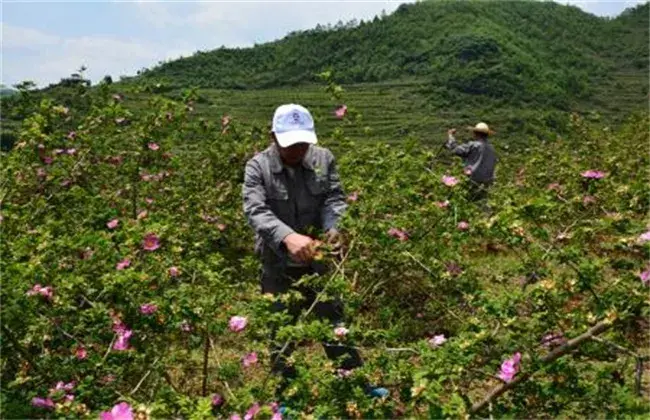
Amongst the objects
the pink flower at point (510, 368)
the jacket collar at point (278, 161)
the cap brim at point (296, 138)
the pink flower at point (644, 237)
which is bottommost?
the pink flower at point (510, 368)

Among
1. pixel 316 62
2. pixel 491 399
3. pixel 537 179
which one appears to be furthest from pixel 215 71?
pixel 491 399

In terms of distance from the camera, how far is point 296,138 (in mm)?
2852

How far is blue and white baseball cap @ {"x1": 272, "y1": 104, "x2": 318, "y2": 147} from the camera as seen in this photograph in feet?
9.36

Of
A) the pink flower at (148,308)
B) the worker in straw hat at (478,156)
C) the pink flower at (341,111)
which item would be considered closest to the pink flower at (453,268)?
the pink flower at (148,308)

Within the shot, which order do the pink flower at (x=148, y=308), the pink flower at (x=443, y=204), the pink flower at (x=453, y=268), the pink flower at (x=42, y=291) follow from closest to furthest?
the pink flower at (x=42, y=291) < the pink flower at (x=148, y=308) < the pink flower at (x=453, y=268) < the pink flower at (x=443, y=204)

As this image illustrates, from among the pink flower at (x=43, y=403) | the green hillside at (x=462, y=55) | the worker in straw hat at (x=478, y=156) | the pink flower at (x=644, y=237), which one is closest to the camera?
the pink flower at (x=644, y=237)

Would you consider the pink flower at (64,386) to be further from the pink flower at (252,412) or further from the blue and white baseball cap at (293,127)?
the blue and white baseball cap at (293,127)

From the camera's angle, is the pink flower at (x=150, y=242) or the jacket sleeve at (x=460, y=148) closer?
the pink flower at (x=150, y=242)

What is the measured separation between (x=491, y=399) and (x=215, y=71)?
80682 millimetres

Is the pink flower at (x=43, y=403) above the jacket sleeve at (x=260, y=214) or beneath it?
beneath

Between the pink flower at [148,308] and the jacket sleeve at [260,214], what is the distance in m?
0.46

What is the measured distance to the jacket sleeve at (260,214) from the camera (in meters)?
2.76

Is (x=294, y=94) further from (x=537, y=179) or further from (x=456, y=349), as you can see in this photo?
(x=456, y=349)

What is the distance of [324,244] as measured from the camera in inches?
105
